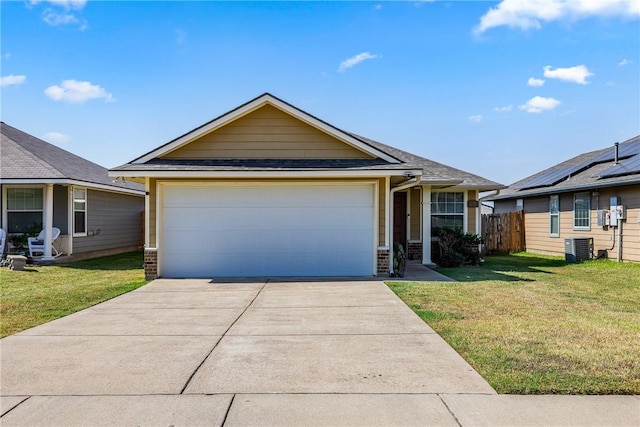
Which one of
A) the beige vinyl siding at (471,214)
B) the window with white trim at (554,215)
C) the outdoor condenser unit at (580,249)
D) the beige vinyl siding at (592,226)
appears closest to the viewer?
the beige vinyl siding at (592,226)

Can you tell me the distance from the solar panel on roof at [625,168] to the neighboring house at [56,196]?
56.3 ft

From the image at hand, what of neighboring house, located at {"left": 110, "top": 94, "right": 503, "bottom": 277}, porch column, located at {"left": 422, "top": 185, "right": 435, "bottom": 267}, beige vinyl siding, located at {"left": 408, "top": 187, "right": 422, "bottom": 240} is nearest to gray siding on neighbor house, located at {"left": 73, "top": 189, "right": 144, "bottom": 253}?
neighboring house, located at {"left": 110, "top": 94, "right": 503, "bottom": 277}

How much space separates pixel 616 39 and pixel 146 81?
12.6 metres

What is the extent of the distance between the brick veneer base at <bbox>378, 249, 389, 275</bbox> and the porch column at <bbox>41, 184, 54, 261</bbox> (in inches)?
415

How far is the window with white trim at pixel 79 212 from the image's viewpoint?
15858 millimetres

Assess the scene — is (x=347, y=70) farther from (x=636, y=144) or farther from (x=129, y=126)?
(x=636, y=144)

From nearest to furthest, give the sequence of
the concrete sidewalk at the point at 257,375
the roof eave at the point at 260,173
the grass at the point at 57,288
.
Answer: the concrete sidewalk at the point at 257,375, the grass at the point at 57,288, the roof eave at the point at 260,173

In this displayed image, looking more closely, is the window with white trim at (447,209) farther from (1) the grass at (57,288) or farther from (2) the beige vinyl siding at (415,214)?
(1) the grass at (57,288)

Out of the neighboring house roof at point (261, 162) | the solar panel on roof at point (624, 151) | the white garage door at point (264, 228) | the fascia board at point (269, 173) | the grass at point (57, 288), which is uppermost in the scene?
the solar panel on roof at point (624, 151)

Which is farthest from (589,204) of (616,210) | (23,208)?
(23,208)

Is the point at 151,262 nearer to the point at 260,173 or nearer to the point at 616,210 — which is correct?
the point at 260,173

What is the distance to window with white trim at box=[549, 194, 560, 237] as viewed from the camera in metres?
18.2

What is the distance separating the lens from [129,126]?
14.5m

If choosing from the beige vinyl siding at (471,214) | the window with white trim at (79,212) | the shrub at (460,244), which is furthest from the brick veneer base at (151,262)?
the beige vinyl siding at (471,214)
